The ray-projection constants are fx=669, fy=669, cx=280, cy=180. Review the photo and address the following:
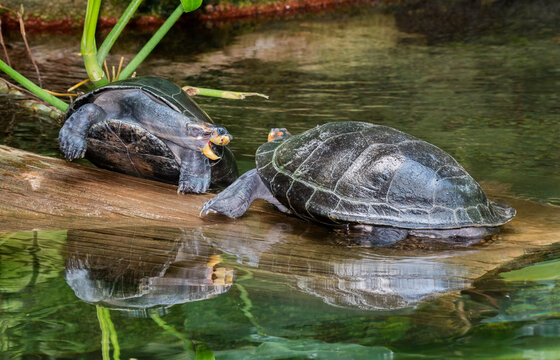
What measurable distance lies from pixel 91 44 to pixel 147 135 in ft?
4.58

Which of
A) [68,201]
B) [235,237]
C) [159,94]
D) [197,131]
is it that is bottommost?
[235,237]

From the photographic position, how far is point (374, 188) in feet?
11.2

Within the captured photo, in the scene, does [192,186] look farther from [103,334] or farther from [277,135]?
[103,334]

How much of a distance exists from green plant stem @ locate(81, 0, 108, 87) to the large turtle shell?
5.95 ft

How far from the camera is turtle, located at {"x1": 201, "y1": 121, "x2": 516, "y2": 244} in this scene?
334 cm

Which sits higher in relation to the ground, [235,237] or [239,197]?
[239,197]

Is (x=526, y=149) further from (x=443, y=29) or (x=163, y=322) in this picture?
(x=443, y=29)

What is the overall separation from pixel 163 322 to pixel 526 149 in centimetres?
381

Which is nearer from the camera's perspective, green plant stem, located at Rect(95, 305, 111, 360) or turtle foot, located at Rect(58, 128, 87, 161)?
green plant stem, located at Rect(95, 305, 111, 360)

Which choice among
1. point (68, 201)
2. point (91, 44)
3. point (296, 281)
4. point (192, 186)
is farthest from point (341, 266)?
point (91, 44)

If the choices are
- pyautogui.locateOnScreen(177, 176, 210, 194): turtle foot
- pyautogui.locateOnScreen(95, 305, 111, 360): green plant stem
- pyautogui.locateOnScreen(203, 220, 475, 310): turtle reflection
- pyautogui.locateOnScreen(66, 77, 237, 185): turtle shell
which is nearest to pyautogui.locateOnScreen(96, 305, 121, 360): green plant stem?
pyautogui.locateOnScreen(95, 305, 111, 360): green plant stem

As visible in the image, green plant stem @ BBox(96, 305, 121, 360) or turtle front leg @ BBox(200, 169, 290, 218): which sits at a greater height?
turtle front leg @ BBox(200, 169, 290, 218)

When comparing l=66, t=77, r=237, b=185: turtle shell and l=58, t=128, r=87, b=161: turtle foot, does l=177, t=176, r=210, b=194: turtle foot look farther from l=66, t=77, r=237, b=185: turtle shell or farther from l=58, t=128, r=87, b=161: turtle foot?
l=58, t=128, r=87, b=161: turtle foot

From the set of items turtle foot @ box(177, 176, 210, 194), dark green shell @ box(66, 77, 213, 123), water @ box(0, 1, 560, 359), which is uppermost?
dark green shell @ box(66, 77, 213, 123)
